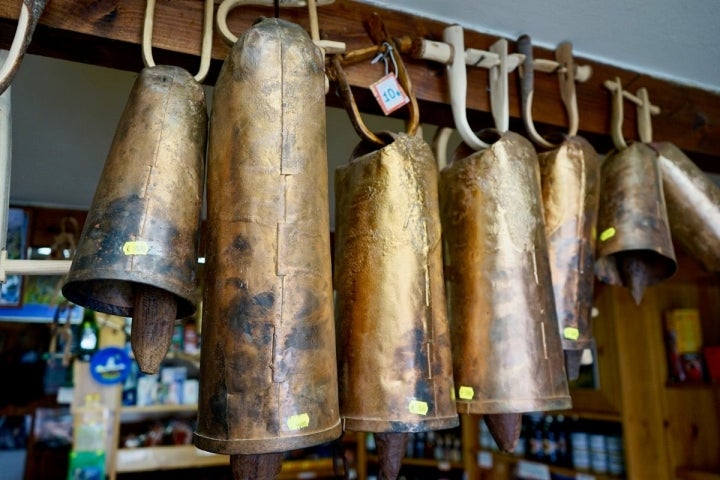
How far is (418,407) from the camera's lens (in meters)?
0.75

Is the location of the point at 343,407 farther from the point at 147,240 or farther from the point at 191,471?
the point at 191,471

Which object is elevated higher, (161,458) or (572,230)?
(572,230)

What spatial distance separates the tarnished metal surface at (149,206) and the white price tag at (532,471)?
7.74 feet

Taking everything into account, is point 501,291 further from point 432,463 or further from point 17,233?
point 432,463

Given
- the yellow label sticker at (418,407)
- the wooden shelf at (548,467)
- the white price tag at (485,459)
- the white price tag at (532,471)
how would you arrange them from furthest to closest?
the white price tag at (485,459)
the white price tag at (532,471)
the wooden shelf at (548,467)
the yellow label sticker at (418,407)

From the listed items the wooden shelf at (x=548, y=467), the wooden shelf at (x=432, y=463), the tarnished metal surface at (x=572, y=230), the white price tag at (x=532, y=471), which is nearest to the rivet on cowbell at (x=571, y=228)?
the tarnished metal surface at (x=572, y=230)

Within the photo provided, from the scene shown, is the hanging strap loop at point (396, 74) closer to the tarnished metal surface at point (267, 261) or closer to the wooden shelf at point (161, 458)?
the tarnished metal surface at point (267, 261)

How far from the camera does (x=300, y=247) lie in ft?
2.24

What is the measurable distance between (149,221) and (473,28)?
2.65 ft

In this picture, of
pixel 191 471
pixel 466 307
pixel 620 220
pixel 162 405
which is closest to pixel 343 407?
pixel 466 307

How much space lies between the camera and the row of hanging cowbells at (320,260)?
25.6 inches

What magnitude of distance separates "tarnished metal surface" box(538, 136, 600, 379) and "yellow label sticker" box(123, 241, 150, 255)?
645mm

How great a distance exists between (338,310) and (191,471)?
2.43 m

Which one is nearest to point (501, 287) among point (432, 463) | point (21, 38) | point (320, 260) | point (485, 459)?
point (320, 260)
